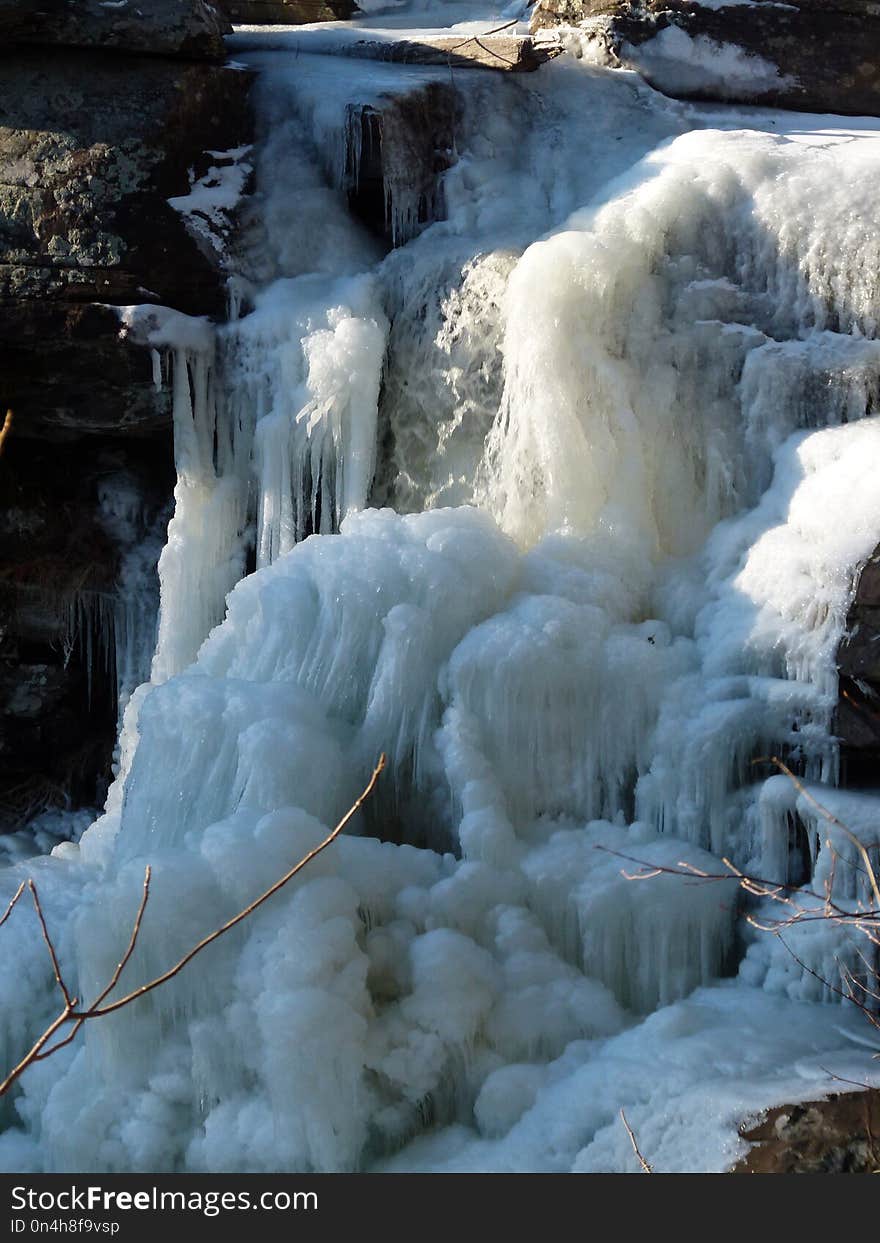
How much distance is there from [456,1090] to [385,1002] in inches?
12.6

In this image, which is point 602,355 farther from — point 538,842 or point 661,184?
point 538,842

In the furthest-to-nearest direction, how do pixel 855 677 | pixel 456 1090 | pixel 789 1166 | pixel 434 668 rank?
pixel 434 668 → pixel 855 677 → pixel 456 1090 → pixel 789 1166

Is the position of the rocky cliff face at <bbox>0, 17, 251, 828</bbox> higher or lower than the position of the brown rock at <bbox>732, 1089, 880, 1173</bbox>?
higher

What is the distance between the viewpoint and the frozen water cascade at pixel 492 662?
→ 161 inches

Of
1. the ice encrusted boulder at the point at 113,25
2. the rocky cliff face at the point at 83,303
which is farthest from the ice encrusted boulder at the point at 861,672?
the ice encrusted boulder at the point at 113,25

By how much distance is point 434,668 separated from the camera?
4887 mm

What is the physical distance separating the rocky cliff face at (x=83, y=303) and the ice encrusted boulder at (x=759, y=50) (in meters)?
1.87

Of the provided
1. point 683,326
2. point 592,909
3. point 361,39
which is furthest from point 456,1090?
point 361,39

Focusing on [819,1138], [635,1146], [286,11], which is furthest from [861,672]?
[286,11]

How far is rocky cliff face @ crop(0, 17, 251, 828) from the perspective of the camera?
598cm

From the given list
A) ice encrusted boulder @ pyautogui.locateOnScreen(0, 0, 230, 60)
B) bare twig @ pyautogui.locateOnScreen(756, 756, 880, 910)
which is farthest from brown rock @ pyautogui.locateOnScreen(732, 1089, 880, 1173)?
ice encrusted boulder @ pyautogui.locateOnScreen(0, 0, 230, 60)

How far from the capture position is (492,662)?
4789 millimetres

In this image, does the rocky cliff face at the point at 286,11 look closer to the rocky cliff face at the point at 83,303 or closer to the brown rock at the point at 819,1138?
the rocky cliff face at the point at 83,303

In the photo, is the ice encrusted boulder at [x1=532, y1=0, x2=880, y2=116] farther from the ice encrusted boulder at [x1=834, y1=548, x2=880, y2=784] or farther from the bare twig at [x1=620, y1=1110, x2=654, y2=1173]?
the bare twig at [x1=620, y1=1110, x2=654, y2=1173]
